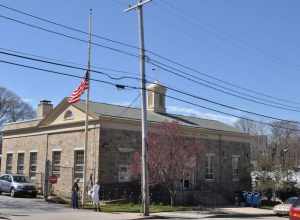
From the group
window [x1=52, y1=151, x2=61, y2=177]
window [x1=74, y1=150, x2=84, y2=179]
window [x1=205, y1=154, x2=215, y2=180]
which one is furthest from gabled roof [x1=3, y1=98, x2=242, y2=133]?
window [x1=74, y1=150, x2=84, y2=179]

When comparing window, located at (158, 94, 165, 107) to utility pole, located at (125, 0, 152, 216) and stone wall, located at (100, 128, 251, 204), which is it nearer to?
stone wall, located at (100, 128, 251, 204)

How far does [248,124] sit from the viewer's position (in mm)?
94188

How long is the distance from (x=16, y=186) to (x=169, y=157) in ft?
36.0

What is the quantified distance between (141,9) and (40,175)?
19750mm

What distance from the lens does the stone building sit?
128 feet

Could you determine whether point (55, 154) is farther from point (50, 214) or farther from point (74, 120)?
point (50, 214)

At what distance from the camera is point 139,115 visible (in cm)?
4366

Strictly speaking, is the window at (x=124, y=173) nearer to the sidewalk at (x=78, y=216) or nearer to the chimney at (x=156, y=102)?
the sidewalk at (x=78, y=216)

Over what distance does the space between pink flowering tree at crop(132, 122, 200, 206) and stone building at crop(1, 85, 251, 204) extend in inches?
134

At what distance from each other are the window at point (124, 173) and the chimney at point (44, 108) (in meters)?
10.4

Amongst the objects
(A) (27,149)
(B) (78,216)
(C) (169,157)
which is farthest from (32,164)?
(B) (78,216)

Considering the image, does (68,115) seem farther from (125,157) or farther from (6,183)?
(6,183)

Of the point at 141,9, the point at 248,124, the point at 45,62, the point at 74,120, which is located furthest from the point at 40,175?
the point at 248,124

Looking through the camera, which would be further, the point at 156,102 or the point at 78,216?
the point at 156,102
